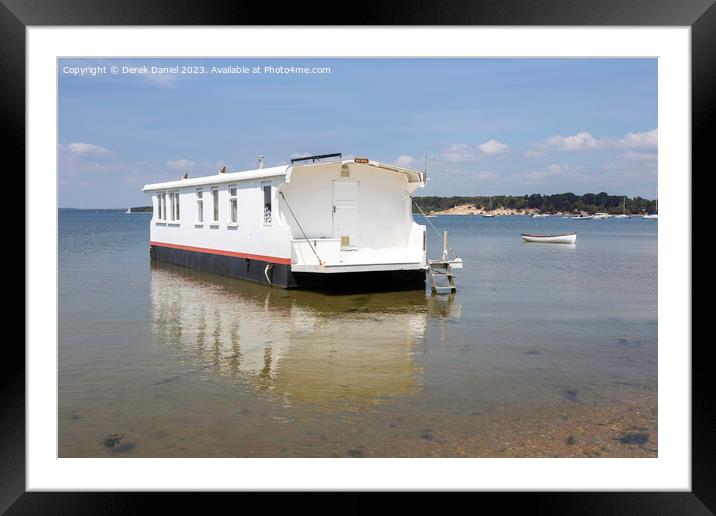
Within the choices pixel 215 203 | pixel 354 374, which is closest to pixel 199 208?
pixel 215 203

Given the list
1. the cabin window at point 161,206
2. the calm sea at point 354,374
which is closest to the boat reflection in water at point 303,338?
the calm sea at point 354,374

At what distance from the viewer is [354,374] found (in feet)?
24.0

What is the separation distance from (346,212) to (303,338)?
6.57 meters

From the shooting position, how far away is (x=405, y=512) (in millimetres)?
3668

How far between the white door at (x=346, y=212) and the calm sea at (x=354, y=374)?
213cm

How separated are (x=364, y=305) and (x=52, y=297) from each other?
28.5 ft

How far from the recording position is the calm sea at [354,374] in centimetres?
533

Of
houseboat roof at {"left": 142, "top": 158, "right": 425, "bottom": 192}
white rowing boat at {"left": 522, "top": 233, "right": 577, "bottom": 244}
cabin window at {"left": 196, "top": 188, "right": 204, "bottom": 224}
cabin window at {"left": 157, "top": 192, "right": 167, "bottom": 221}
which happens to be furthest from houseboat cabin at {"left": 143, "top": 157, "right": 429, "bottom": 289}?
white rowing boat at {"left": 522, "top": 233, "right": 577, "bottom": 244}

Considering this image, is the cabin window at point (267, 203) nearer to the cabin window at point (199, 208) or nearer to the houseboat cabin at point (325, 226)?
the houseboat cabin at point (325, 226)

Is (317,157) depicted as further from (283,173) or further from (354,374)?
(354,374)

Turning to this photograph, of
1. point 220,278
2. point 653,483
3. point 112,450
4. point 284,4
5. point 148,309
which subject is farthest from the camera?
point 220,278

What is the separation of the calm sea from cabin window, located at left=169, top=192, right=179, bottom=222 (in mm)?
7405

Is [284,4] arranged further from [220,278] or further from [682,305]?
[220,278]

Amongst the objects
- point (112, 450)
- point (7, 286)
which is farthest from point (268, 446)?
point (7, 286)
